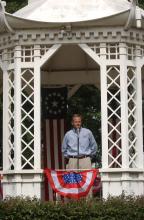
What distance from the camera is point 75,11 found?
69.6ft

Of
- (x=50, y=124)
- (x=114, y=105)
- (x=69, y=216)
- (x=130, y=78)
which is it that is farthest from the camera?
(x=50, y=124)

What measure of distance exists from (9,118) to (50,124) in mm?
4194

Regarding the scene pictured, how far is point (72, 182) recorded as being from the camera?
20453mm

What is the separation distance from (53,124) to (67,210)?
22.3 ft

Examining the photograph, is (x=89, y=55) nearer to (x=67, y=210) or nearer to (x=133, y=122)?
(x=133, y=122)

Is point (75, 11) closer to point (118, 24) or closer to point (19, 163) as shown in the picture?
point (118, 24)

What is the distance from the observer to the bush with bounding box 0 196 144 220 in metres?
18.9

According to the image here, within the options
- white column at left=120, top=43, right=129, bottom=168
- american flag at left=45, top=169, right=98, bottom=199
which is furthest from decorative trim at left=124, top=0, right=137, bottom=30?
american flag at left=45, top=169, right=98, bottom=199

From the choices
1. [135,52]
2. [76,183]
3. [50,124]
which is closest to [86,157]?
[76,183]

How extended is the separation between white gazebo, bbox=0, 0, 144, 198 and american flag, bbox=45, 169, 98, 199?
0.26 m

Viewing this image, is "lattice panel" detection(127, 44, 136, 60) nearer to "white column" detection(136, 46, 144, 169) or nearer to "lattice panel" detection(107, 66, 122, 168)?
"white column" detection(136, 46, 144, 169)

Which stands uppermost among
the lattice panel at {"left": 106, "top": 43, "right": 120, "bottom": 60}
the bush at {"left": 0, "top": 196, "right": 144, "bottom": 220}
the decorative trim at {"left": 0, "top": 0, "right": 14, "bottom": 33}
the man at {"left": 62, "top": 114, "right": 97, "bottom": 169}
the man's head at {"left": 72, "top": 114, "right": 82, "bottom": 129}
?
the decorative trim at {"left": 0, "top": 0, "right": 14, "bottom": 33}

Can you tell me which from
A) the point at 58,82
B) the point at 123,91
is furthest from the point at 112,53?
the point at 58,82

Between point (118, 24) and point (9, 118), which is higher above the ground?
point (118, 24)
